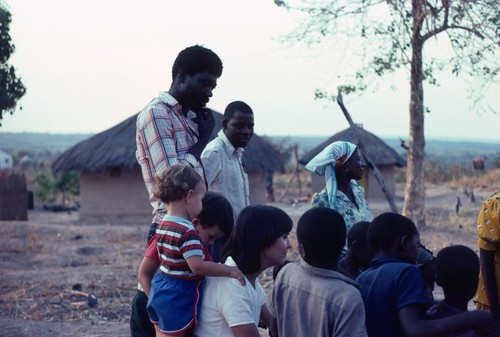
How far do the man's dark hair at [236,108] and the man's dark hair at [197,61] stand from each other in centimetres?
60

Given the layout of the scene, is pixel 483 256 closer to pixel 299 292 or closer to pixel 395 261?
pixel 395 261

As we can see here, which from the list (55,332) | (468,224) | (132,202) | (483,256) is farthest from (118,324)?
(132,202)

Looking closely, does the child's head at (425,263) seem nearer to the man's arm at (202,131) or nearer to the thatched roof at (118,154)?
the man's arm at (202,131)

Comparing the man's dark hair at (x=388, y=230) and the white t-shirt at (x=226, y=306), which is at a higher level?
the man's dark hair at (x=388, y=230)

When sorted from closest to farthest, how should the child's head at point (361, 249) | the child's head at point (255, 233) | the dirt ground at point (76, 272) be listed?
the child's head at point (255, 233) < the child's head at point (361, 249) < the dirt ground at point (76, 272)

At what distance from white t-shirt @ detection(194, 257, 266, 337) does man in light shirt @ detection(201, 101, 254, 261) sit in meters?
1.19

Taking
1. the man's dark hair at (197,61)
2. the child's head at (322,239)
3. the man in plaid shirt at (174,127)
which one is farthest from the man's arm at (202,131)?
the child's head at (322,239)

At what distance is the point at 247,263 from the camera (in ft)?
9.36

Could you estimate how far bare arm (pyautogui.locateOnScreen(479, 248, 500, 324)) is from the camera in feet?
11.0

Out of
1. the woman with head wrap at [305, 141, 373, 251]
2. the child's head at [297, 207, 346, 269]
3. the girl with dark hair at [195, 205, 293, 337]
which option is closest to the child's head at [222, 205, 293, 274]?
the girl with dark hair at [195, 205, 293, 337]

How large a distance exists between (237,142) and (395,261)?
152 cm

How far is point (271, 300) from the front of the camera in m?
2.87

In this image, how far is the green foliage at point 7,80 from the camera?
30.2 ft

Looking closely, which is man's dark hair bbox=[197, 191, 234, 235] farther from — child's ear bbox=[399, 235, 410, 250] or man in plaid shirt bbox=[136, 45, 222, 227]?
child's ear bbox=[399, 235, 410, 250]
